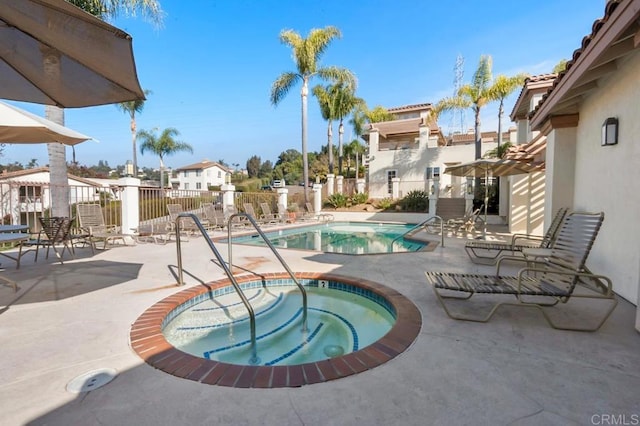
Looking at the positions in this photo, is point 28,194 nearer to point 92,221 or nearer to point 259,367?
point 92,221

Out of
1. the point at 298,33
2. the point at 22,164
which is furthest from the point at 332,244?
the point at 22,164

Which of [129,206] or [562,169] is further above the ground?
[562,169]

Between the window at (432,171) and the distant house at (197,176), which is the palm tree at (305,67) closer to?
the window at (432,171)

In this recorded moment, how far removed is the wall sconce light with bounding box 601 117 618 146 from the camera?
425 centimetres

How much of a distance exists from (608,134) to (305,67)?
1745 centimetres

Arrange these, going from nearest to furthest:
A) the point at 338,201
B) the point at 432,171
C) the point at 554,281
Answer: the point at 554,281 → the point at 338,201 → the point at 432,171

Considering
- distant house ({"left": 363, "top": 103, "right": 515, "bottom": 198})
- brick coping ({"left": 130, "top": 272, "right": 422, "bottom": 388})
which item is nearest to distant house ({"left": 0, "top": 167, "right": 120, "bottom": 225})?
brick coping ({"left": 130, "top": 272, "right": 422, "bottom": 388})

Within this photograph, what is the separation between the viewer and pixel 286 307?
4426 millimetres

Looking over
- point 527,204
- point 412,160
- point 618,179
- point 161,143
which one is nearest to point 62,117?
point 618,179

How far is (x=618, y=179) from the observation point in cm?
418

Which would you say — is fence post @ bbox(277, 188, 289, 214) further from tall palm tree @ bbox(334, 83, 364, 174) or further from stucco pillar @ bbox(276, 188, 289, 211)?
tall palm tree @ bbox(334, 83, 364, 174)

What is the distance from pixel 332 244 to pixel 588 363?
7.89 meters

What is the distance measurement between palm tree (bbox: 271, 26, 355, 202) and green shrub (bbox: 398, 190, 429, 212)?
588 centimetres

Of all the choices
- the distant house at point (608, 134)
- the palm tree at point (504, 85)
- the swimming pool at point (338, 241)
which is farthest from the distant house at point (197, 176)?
the distant house at point (608, 134)
